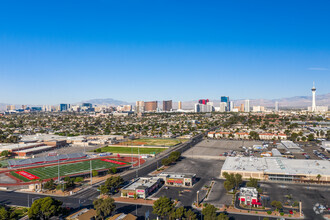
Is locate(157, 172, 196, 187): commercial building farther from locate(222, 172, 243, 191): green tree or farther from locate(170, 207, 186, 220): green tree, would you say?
locate(170, 207, 186, 220): green tree

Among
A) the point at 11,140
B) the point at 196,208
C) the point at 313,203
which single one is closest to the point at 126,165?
the point at 196,208

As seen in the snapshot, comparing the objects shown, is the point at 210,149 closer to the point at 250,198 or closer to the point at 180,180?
the point at 180,180

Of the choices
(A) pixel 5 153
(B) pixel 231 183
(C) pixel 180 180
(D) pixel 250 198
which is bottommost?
(A) pixel 5 153

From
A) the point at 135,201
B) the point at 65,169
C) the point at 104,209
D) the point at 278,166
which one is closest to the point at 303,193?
the point at 278,166

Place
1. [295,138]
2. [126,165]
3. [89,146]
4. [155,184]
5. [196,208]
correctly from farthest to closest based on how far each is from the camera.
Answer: [295,138], [89,146], [126,165], [155,184], [196,208]

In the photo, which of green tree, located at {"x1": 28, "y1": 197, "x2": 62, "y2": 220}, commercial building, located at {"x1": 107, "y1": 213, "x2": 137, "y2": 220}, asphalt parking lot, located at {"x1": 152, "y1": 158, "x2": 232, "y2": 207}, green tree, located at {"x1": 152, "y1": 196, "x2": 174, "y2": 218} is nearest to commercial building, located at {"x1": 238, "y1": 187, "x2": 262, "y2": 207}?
asphalt parking lot, located at {"x1": 152, "y1": 158, "x2": 232, "y2": 207}

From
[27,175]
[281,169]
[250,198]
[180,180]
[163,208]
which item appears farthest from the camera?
[27,175]

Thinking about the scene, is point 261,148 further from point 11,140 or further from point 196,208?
point 11,140
